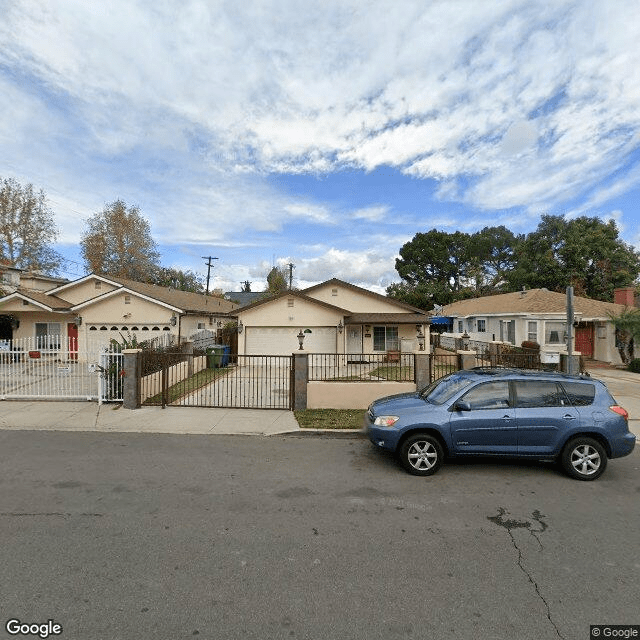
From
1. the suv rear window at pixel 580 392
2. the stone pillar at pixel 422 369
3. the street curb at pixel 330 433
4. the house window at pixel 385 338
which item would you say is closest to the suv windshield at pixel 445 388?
the suv rear window at pixel 580 392

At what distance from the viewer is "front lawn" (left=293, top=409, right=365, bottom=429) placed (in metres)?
8.55

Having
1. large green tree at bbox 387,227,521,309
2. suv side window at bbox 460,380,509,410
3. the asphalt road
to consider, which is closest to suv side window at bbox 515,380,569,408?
suv side window at bbox 460,380,509,410

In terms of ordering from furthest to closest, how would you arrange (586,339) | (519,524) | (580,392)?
1. (586,339)
2. (580,392)
3. (519,524)

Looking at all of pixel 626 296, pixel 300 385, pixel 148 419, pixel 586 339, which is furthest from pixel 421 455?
pixel 626 296

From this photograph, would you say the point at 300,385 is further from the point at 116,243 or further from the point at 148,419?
the point at 116,243

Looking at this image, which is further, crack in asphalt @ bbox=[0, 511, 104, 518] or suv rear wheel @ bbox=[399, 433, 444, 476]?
suv rear wheel @ bbox=[399, 433, 444, 476]

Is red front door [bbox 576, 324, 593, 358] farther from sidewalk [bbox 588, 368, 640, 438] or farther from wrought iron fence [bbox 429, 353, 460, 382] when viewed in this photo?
wrought iron fence [bbox 429, 353, 460, 382]

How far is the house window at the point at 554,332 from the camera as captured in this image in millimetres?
20469

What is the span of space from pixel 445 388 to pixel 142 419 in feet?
23.0

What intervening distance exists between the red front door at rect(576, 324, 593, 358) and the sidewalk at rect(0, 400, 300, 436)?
19657 millimetres

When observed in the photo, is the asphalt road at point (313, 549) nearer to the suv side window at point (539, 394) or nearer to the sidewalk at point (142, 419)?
the suv side window at point (539, 394)

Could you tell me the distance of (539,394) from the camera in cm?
595

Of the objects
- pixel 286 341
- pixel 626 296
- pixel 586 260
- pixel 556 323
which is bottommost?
pixel 286 341

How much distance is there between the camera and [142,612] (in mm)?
2895
